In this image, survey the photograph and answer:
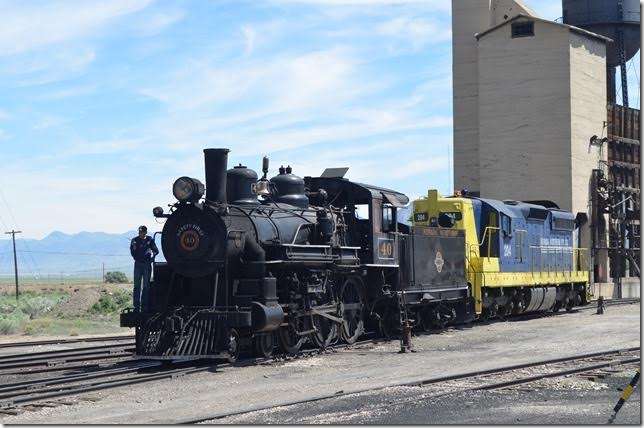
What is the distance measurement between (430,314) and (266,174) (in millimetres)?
7564

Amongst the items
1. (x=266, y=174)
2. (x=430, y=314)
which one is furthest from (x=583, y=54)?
(x=266, y=174)

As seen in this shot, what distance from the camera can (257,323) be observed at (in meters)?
17.8

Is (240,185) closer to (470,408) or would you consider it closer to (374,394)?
(374,394)

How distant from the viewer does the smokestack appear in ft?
60.5

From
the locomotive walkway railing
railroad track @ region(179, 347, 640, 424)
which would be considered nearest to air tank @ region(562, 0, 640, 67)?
the locomotive walkway railing

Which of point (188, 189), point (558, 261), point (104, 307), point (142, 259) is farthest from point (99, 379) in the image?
point (104, 307)

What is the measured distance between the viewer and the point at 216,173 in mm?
18469

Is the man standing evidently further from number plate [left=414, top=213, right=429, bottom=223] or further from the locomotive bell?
number plate [left=414, top=213, right=429, bottom=223]

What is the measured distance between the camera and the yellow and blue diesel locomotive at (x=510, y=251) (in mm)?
28641

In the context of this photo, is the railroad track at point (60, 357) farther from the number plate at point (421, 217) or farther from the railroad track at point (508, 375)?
the number plate at point (421, 217)

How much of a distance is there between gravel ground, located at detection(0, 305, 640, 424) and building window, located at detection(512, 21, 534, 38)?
111ft

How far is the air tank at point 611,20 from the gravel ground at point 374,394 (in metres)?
40.6

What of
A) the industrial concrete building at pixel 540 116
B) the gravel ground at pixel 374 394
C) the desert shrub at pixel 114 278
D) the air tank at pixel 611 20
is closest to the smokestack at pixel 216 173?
the gravel ground at pixel 374 394

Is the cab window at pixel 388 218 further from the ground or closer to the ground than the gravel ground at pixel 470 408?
further from the ground
